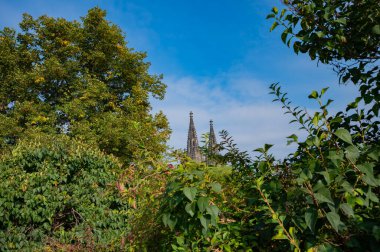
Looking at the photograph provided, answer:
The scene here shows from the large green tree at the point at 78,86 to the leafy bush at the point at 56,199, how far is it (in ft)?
29.7

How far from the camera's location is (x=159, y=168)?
245cm

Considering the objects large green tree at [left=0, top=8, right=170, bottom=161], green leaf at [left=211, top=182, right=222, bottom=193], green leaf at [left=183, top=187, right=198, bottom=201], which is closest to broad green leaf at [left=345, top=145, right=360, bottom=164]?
green leaf at [left=211, top=182, right=222, bottom=193]

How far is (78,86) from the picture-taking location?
63.4 feet

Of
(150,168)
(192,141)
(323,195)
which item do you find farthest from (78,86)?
(192,141)

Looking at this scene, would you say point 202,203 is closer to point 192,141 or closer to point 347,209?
point 347,209

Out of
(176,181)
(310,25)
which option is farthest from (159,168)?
(310,25)

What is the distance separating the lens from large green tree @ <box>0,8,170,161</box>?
18172mm

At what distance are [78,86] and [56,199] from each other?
1319 cm

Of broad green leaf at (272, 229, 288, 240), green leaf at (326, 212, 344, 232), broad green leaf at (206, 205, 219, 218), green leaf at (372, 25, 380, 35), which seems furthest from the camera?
green leaf at (372, 25, 380, 35)

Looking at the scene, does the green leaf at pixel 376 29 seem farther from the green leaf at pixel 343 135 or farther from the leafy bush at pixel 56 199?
the leafy bush at pixel 56 199

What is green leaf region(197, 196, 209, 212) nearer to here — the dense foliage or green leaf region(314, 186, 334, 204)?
the dense foliage

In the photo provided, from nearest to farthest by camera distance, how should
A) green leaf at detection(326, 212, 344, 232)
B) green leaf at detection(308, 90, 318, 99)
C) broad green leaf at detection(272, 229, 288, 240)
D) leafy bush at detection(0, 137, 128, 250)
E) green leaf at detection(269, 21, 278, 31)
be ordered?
green leaf at detection(326, 212, 344, 232)
broad green leaf at detection(272, 229, 288, 240)
green leaf at detection(308, 90, 318, 99)
green leaf at detection(269, 21, 278, 31)
leafy bush at detection(0, 137, 128, 250)

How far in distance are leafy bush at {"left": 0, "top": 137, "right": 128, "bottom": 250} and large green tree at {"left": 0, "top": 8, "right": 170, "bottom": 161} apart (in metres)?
9.05

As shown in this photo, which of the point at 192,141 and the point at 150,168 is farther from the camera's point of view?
the point at 192,141
